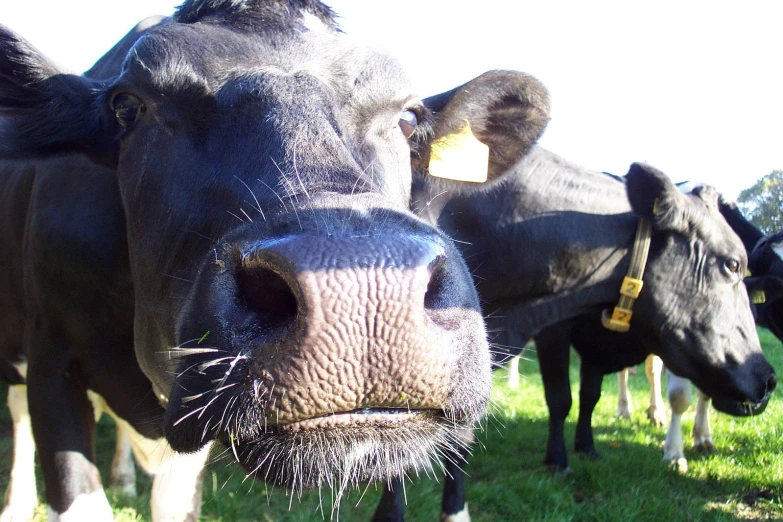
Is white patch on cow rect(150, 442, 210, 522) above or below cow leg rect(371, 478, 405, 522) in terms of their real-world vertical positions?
above

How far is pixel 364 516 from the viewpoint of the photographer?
170 inches

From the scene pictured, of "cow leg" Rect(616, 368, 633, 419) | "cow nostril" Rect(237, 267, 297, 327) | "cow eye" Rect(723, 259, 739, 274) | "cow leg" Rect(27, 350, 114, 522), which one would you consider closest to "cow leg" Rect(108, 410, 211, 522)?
"cow leg" Rect(27, 350, 114, 522)

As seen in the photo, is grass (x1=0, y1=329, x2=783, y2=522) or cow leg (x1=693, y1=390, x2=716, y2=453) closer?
grass (x1=0, y1=329, x2=783, y2=522)

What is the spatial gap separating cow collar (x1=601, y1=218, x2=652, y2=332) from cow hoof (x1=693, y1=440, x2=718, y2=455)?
7.05 ft

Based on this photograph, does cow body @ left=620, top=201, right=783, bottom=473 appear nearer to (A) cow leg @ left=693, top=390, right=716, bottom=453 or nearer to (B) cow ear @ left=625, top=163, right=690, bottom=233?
(A) cow leg @ left=693, top=390, right=716, bottom=453

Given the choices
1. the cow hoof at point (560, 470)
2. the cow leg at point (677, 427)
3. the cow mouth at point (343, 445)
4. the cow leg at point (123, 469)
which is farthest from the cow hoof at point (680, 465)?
the cow mouth at point (343, 445)

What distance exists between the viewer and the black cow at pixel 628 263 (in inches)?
195

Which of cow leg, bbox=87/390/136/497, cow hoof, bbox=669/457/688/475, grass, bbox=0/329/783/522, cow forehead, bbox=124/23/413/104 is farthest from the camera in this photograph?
cow hoof, bbox=669/457/688/475

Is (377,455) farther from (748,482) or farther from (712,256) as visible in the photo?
(748,482)

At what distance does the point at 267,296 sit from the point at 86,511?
6.66ft

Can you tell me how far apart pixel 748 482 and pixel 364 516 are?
3.21 metres

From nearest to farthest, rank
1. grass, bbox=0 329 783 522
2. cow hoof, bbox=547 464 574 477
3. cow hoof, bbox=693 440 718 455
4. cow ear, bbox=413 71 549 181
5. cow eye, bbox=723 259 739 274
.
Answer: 1. cow ear, bbox=413 71 549 181
2. grass, bbox=0 329 783 522
3. cow eye, bbox=723 259 739 274
4. cow hoof, bbox=547 464 574 477
5. cow hoof, bbox=693 440 718 455

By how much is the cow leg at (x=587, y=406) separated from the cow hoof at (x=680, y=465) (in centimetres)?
68

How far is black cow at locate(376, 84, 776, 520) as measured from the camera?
16.3 ft
